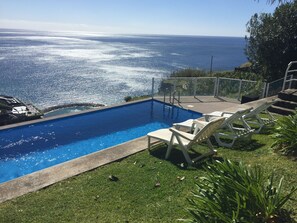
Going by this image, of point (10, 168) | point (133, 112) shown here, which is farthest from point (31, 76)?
point (10, 168)

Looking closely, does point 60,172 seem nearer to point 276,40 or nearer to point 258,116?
point 258,116

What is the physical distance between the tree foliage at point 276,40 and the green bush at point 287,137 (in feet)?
49.4

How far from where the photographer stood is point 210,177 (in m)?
3.28

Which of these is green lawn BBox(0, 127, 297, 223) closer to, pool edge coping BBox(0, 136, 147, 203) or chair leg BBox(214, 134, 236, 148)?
pool edge coping BBox(0, 136, 147, 203)

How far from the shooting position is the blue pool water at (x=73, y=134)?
300 inches

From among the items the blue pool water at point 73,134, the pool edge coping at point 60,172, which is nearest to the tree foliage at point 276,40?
the blue pool water at point 73,134

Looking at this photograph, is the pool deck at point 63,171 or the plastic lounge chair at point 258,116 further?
the plastic lounge chair at point 258,116

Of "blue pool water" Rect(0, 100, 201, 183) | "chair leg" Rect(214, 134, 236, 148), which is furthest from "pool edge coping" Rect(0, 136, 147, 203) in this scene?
"blue pool water" Rect(0, 100, 201, 183)

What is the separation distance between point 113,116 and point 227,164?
8453 mm

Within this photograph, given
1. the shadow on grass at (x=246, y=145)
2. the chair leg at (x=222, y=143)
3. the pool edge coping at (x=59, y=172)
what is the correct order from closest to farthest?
1. the pool edge coping at (x=59, y=172)
2. the shadow on grass at (x=246, y=145)
3. the chair leg at (x=222, y=143)

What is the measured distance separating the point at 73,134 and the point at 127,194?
18.0 ft

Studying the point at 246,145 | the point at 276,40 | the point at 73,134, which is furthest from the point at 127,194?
the point at 276,40

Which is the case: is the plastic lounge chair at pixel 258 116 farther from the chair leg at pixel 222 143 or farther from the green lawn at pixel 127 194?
the green lawn at pixel 127 194

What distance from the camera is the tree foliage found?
18797 mm
